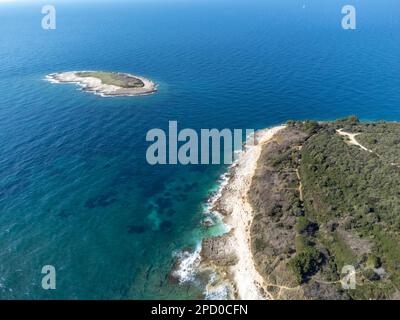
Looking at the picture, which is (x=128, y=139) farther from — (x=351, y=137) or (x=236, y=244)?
(x=351, y=137)

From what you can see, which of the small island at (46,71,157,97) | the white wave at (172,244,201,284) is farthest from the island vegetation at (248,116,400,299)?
the small island at (46,71,157,97)

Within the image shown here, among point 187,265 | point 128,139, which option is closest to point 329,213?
point 187,265

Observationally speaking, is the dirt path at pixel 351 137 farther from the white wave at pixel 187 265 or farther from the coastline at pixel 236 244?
the white wave at pixel 187 265

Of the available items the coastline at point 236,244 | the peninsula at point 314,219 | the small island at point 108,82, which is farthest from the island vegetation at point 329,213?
the small island at point 108,82

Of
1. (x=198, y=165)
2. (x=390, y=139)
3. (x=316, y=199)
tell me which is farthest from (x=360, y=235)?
(x=198, y=165)

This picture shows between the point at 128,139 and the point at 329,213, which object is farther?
the point at 128,139
